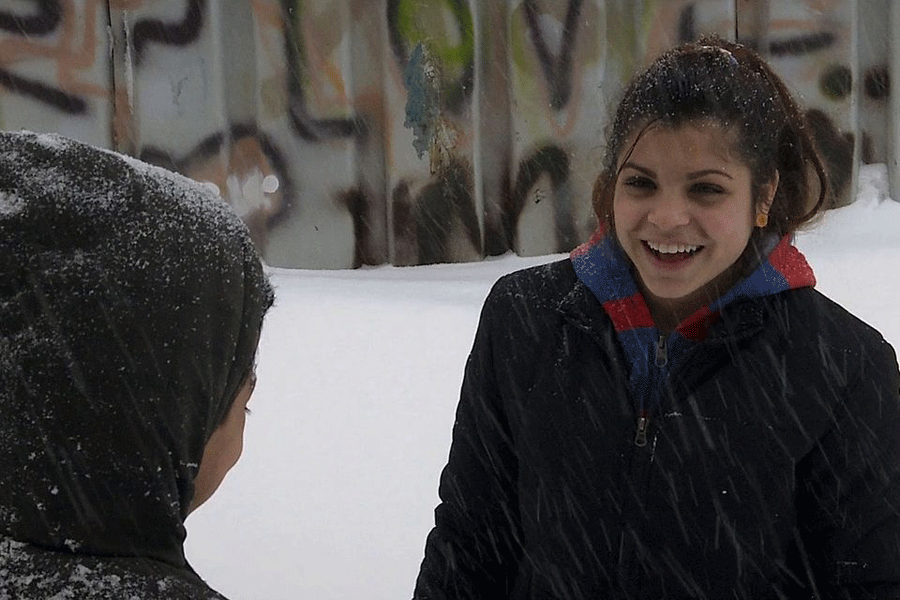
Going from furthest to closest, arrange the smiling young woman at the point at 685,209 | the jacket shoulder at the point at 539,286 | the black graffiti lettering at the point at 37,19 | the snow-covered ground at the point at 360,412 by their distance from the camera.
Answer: the black graffiti lettering at the point at 37,19, the snow-covered ground at the point at 360,412, the jacket shoulder at the point at 539,286, the smiling young woman at the point at 685,209

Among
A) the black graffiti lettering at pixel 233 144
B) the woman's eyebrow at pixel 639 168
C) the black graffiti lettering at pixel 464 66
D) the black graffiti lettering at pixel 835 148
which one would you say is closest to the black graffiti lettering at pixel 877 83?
the black graffiti lettering at pixel 835 148

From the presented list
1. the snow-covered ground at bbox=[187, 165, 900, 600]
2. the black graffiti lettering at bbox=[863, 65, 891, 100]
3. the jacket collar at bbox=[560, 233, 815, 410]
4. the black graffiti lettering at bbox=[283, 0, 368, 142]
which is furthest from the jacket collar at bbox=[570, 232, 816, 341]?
the black graffiti lettering at bbox=[863, 65, 891, 100]

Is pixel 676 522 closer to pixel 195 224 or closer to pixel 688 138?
pixel 688 138

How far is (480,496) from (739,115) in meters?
0.70

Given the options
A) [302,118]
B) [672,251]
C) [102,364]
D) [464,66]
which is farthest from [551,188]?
[102,364]

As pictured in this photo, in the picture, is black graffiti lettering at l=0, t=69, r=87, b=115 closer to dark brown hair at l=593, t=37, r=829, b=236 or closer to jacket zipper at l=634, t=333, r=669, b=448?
dark brown hair at l=593, t=37, r=829, b=236

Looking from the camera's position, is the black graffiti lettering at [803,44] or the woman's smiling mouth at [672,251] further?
the black graffiti lettering at [803,44]

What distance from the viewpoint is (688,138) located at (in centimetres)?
160

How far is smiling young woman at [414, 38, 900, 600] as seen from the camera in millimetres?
1517

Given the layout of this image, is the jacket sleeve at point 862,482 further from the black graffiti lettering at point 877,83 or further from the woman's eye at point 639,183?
the black graffiti lettering at point 877,83

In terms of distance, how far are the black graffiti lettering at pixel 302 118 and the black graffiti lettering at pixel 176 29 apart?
1.07 ft

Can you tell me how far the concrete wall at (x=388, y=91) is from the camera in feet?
13.3

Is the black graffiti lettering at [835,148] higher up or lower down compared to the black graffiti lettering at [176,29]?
lower down

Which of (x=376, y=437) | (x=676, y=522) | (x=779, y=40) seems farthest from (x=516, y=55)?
(x=676, y=522)
